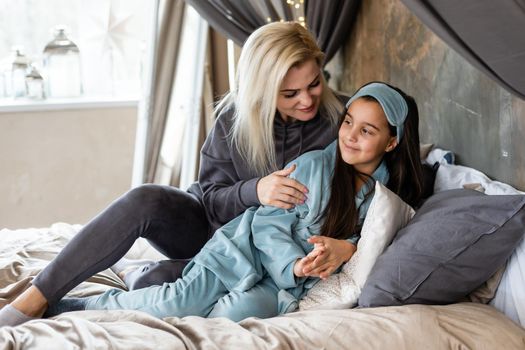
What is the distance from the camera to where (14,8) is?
4227 mm

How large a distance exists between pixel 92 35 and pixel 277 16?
1296 millimetres

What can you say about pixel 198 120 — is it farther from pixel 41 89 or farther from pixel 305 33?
pixel 305 33

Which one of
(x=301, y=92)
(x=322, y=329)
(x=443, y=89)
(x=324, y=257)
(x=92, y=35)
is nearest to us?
(x=322, y=329)

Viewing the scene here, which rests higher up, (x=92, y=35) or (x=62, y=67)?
(x=92, y=35)

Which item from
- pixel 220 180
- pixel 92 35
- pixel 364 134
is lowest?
pixel 220 180

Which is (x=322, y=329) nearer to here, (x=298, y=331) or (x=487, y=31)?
(x=298, y=331)

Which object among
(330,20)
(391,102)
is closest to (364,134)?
(391,102)

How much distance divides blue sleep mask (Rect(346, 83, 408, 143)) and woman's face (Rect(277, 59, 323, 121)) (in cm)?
24

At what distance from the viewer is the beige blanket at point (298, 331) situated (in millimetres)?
1643

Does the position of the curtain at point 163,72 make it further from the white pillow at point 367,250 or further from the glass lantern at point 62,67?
the white pillow at point 367,250

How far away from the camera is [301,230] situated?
6.82 feet

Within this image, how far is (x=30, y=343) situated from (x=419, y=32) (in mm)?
1743

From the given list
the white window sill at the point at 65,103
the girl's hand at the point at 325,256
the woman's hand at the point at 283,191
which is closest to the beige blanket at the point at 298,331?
the girl's hand at the point at 325,256

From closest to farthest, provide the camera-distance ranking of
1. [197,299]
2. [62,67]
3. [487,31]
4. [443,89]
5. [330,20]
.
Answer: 1. [487,31]
2. [197,299]
3. [443,89]
4. [330,20]
5. [62,67]
